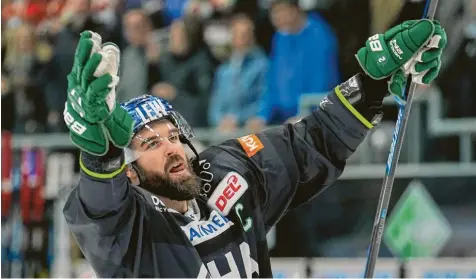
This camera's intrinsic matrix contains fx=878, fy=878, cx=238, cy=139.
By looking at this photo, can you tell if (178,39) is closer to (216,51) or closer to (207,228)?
(216,51)

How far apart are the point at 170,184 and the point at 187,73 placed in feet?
9.35

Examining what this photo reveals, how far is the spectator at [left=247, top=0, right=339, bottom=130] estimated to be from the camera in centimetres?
469

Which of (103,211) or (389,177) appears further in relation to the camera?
(389,177)

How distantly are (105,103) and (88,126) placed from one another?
2.4 inches

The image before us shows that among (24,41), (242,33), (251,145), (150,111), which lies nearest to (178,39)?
(242,33)

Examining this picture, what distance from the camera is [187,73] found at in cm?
505

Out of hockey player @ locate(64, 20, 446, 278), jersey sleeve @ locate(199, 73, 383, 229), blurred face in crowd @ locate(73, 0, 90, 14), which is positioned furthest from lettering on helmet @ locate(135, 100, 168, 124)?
blurred face in crowd @ locate(73, 0, 90, 14)

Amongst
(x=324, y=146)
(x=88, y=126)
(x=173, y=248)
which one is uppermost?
(x=88, y=126)

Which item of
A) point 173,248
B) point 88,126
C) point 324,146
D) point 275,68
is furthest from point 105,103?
point 275,68

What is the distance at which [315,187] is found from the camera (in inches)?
97.3

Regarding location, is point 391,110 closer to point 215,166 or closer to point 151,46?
point 151,46

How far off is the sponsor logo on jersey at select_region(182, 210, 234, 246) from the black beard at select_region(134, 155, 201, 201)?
0.23ft

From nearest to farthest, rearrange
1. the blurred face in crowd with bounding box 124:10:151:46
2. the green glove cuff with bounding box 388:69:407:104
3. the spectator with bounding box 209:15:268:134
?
the green glove cuff with bounding box 388:69:407:104 → the spectator with bounding box 209:15:268:134 → the blurred face in crowd with bounding box 124:10:151:46

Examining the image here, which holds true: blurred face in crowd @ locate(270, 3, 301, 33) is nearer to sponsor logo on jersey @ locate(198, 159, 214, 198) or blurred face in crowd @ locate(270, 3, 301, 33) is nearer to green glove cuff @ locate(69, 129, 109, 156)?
sponsor logo on jersey @ locate(198, 159, 214, 198)
